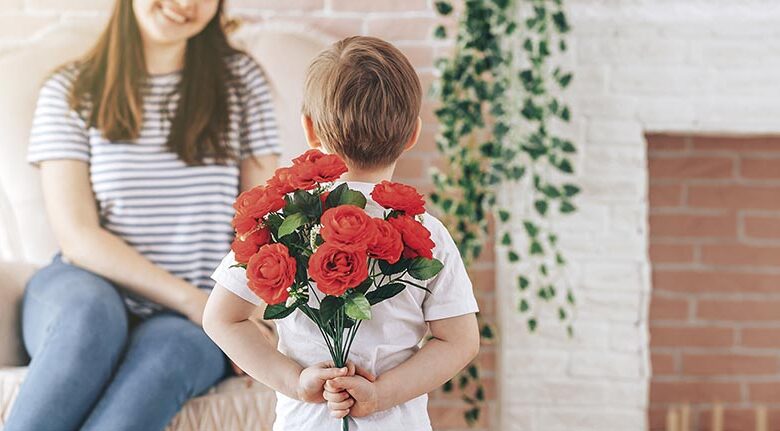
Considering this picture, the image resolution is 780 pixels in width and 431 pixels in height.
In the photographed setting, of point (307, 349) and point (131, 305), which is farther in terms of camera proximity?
point (131, 305)

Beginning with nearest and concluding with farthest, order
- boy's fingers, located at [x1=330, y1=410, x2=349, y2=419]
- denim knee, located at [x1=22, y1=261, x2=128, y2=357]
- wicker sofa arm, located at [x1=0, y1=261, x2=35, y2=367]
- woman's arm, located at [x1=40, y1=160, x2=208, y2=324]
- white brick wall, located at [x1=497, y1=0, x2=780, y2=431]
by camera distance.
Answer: boy's fingers, located at [x1=330, y1=410, x2=349, y2=419], denim knee, located at [x1=22, y1=261, x2=128, y2=357], wicker sofa arm, located at [x1=0, y1=261, x2=35, y2=367], woman's arm, located at [x1=40, y1=160, x2=208, y2=324], white brick wall, located at [x1=497, y1=0, x2=780, y2=431]

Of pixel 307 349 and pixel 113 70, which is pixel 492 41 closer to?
pixel 113 70

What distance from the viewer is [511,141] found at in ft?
7.75

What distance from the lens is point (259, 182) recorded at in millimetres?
2330

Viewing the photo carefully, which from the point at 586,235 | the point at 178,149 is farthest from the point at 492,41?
the point at 178,149

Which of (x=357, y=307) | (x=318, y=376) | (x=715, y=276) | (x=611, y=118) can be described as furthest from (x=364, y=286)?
(x=715, y=276)

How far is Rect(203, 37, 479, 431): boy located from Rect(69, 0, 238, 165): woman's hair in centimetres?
114

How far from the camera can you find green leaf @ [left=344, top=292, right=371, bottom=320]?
3.57 ft

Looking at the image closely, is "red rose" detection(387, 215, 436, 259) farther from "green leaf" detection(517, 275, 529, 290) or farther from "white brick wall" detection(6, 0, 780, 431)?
"white brick wall" detection(6, 0, 780, 431)

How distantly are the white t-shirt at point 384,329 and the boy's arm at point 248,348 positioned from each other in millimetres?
21

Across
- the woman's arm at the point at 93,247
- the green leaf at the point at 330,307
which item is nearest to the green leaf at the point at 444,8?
the woman's arm at the point at 93,247

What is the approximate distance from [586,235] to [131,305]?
1.20 metres

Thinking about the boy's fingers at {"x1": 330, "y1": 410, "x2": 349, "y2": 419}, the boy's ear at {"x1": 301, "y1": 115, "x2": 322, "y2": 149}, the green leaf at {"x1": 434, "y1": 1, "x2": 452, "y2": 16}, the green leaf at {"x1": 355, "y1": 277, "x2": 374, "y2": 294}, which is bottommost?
the boy's fingers at {"x1": 330, "y1": 410, "x2": 349, "y2": 419}

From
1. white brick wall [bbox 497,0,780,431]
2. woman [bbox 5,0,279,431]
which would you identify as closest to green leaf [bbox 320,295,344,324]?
woman [bbox 5,0,279,431]
